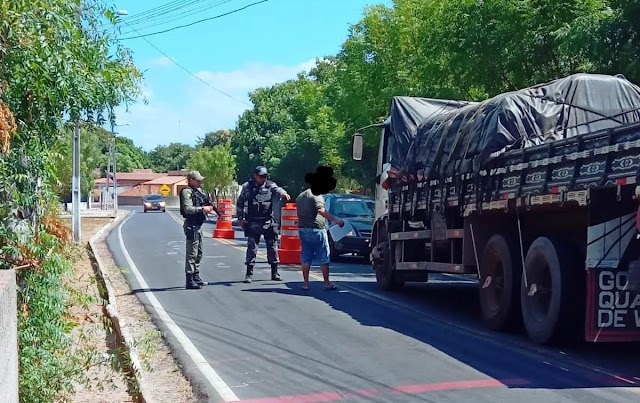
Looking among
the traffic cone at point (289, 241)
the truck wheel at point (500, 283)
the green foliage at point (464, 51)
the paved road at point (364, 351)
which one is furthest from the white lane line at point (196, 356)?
the green foliage at point (464, 51)

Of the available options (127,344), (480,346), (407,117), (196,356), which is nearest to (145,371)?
(127,344)

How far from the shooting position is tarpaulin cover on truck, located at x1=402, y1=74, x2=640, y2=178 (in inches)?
393

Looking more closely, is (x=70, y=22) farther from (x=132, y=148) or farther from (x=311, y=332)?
(x=132, y=148)

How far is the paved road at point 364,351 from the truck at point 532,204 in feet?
1.60

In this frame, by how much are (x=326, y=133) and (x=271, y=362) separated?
3275 centimetres

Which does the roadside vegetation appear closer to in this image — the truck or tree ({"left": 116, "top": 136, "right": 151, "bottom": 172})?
the truck

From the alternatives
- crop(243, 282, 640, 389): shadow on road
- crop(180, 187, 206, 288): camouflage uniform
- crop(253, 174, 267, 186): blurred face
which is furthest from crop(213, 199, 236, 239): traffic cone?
crop(243, 282, 640, 389): shadow on road

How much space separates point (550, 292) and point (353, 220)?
1168cm

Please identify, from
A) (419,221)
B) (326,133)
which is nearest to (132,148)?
(326,133)

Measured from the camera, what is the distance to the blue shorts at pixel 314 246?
13.6 metres

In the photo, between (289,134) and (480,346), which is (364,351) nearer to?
(480,346)

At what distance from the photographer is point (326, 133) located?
40.8 meters

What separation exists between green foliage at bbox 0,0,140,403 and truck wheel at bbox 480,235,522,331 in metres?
4.74

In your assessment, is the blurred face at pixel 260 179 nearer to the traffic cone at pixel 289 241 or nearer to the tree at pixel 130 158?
the traffic cone at pixel 289 241
